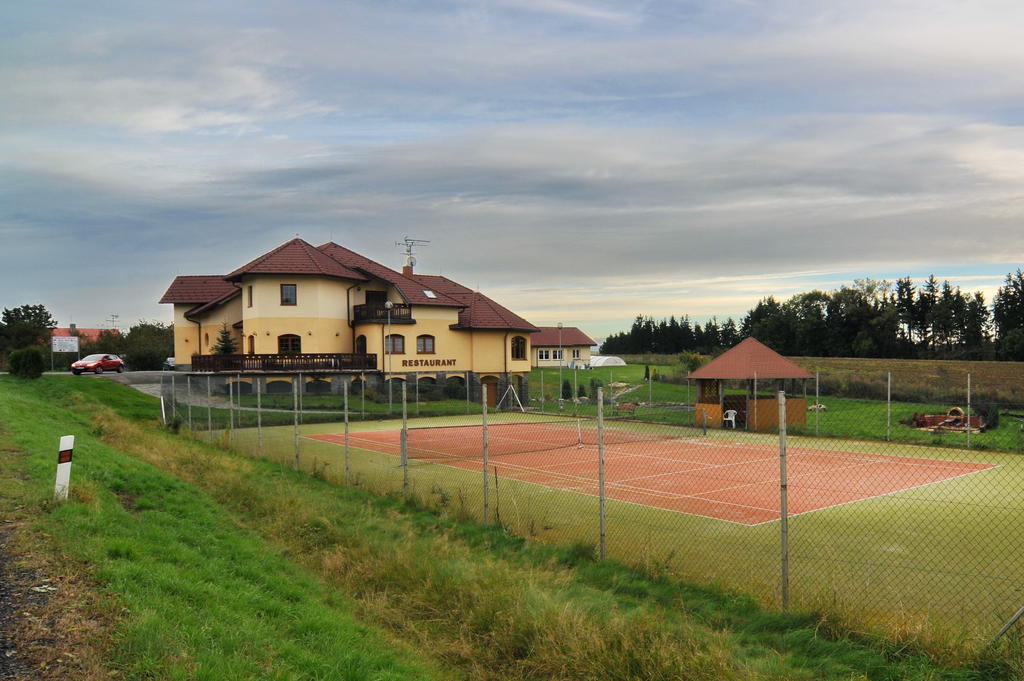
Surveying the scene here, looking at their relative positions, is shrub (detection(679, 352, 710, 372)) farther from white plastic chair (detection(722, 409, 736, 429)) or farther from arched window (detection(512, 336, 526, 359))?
white plastic chair (detection(722, 409, 736, 429))

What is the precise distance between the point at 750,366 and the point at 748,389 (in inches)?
40.8

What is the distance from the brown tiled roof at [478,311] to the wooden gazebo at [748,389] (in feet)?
55.2

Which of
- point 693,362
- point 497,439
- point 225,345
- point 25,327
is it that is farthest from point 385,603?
point 25,327

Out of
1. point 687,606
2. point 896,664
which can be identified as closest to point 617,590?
point 687,606

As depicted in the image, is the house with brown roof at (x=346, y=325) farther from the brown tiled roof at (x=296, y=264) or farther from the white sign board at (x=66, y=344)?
the white sign board at (x=66, y=344)

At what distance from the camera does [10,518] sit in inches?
317

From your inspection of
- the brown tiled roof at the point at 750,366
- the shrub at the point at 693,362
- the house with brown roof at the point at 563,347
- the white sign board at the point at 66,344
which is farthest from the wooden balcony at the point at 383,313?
the house with brown roof at the point at 563,347

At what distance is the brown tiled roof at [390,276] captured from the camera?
4703 centimetres

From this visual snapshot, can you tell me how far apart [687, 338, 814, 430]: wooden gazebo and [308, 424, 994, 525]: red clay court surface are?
5.44 meters

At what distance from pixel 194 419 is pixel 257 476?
1682 centimetres

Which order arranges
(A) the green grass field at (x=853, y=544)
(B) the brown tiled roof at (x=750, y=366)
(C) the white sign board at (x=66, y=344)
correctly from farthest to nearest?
1. (C) the white sign board at (x=66, y=344)
2. (B) the brown tiled roof at (x=750, y=366)
3. (A) the green grass field at (x=853, y=544)

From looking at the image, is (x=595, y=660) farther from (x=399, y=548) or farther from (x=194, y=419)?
(x=194, y=419)

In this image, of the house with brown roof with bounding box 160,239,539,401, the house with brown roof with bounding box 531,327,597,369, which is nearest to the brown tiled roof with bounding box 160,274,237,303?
the house with brown roof with bounding box 160,239,539,401

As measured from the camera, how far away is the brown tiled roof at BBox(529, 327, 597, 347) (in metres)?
98.5
